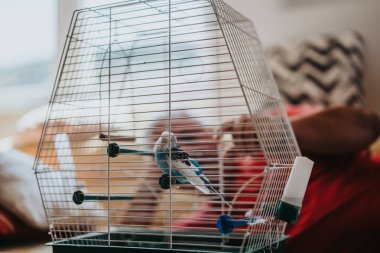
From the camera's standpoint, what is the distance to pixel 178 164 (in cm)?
65

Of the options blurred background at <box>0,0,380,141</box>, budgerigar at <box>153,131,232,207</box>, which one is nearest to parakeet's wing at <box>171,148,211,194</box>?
budgerigar at <box>153,131,232,207</box>

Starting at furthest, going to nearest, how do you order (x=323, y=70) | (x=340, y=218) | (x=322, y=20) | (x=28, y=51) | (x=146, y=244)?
(x=28, y=51), (x=322, y=20), (x=323, y=70), (x=340, y=218), (x=146, y=244)

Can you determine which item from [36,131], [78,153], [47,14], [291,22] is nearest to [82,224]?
[78,153]

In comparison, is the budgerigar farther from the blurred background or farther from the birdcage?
the blurred background

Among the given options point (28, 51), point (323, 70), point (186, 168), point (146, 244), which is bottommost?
point (28, 51)

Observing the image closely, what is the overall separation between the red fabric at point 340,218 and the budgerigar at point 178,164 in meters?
0.41

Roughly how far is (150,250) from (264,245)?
0.16m

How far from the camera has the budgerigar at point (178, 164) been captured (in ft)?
2.14

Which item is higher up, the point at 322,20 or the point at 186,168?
the point at 186,168

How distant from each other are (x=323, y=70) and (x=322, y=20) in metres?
0.23

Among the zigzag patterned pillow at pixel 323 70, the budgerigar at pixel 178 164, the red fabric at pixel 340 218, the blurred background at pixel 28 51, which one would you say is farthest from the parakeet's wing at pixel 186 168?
the blurred background at pixel 28 51

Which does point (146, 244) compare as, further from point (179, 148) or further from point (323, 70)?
point (323, 70)

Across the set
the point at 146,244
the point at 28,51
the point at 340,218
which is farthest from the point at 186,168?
the point at 28,51

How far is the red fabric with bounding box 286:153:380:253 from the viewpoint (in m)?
1.01
